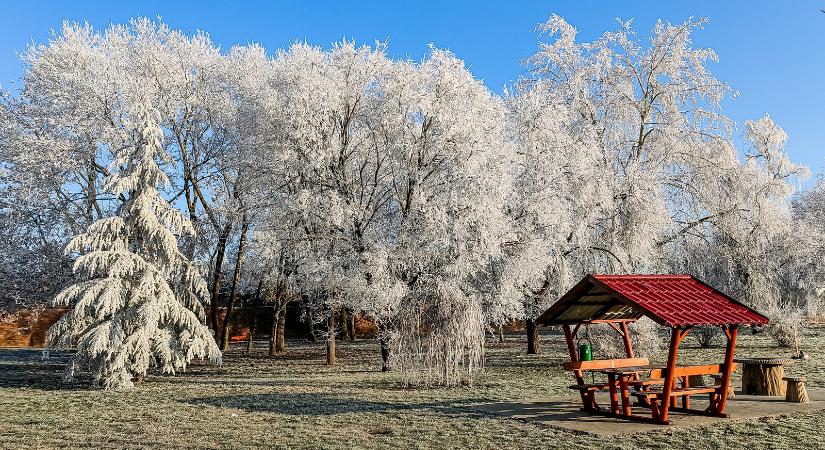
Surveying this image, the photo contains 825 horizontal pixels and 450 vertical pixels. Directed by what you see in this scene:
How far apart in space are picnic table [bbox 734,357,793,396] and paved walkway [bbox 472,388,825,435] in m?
0.38

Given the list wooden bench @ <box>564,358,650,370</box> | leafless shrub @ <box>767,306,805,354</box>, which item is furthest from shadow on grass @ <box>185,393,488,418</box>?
leafless shrub @ <box>767,306,805,354</box>

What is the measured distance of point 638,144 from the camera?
26156 millimetres

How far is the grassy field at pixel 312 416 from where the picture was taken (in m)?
10.0

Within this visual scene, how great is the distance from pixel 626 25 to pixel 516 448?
21904 millimetres

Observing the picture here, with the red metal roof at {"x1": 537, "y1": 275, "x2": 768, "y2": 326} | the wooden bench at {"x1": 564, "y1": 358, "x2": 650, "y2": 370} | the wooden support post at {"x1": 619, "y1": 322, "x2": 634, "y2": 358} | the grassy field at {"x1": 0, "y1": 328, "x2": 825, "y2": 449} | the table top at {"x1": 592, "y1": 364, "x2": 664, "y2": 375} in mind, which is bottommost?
the grassy field at {"x1": 0, "y1": 328, "x2": 825, "y2": 449}

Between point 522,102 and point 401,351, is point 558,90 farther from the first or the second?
point 401,351

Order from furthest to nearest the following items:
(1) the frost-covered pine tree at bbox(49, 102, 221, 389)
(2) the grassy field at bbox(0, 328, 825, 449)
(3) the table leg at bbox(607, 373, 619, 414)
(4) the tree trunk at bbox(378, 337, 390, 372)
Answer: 1. (4) the tree trunk at bbox(378, 337, 390, 372)
2. (1) the frost-covered pine tree at bbox(49, 102, 221, 389)
3. (3) the table leg at bbox(607, 373, 619, 414)
4. (2) the grassy field at bbox(0, 328, 825, 449)

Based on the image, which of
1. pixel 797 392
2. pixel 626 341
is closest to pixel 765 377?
pixel 797 392

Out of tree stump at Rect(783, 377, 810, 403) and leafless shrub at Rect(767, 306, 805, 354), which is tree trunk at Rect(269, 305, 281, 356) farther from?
tree stump at Rect(783, 377, 810, 403)

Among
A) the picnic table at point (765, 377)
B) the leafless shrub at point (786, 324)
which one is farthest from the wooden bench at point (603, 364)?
the leafless shrub at point (786, 324)

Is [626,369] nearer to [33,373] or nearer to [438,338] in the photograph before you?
[438,338]

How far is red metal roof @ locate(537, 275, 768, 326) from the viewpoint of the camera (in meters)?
11.1

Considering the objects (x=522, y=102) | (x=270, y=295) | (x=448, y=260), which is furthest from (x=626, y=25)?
(x=270, y=295)

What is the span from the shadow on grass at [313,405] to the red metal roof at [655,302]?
9.24 feet
